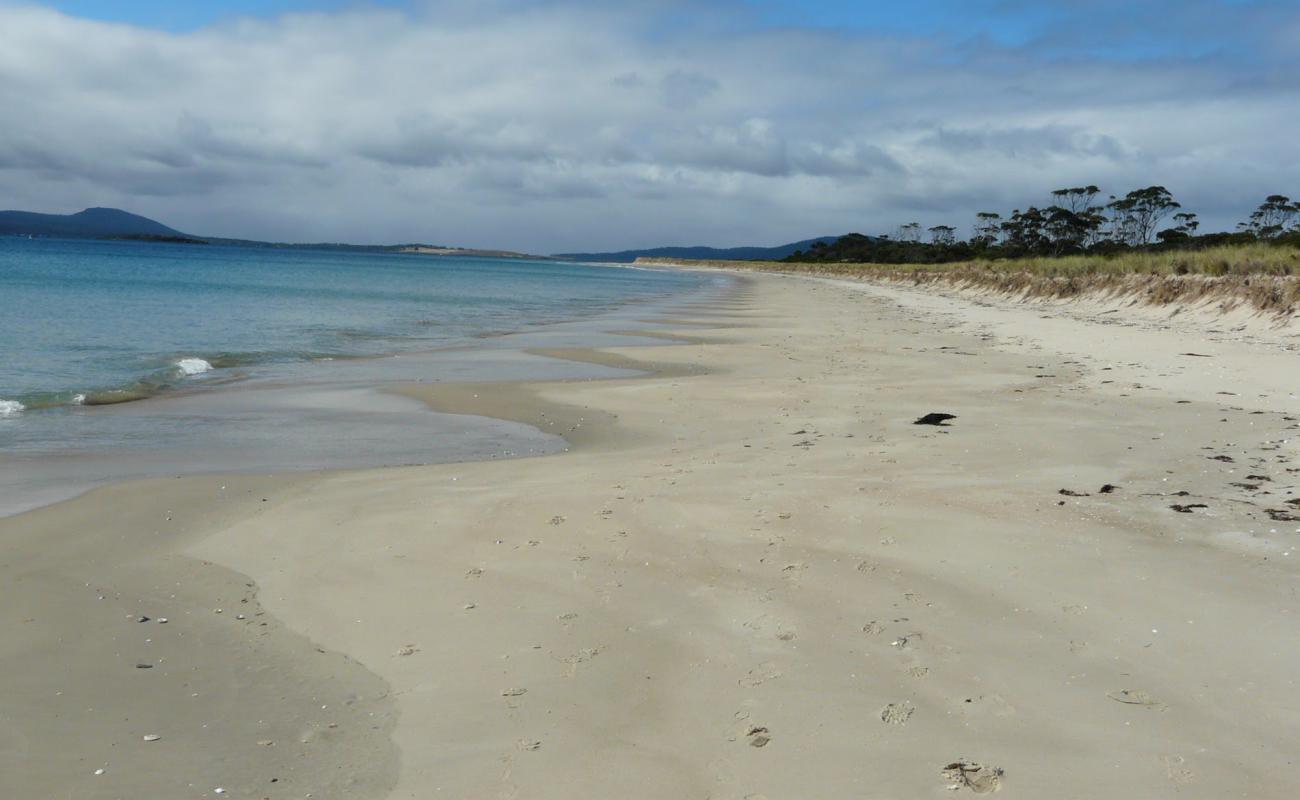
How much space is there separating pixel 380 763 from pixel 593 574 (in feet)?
6.29

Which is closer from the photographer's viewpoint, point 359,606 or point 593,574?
point 359,606

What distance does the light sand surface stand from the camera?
3119 millimetres

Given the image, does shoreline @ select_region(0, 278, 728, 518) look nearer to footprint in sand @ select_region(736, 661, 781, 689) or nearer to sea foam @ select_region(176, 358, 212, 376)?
sea foam @ select_region(176, 358, 212, 376)

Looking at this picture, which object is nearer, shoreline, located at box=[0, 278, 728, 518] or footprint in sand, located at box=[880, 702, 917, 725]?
footprint in sand, located at box=[880, 702, 917, 725]

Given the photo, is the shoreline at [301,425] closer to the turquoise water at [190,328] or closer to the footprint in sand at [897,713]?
the turquoise water at [190,328]

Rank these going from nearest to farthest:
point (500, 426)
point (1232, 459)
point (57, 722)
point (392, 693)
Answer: point (57, 722)
point (392, 693)
point (1232, 459)
point (500, 426)

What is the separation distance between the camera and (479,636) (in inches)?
166

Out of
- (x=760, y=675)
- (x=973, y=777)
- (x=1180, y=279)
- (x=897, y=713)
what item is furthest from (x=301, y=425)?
(x=1180, y=279)

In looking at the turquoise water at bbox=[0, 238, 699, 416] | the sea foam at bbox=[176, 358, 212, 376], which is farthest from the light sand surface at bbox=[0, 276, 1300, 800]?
the sea foam at bbox=[176, 358, 212, 376]

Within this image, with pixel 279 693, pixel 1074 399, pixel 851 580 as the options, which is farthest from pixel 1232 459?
pixel 279 693

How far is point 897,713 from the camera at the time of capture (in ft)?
11.1

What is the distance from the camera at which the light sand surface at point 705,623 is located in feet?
10.2

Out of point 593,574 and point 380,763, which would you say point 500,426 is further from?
point 380,763

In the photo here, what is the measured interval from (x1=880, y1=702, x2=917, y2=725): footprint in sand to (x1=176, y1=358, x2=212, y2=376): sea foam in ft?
45.6
